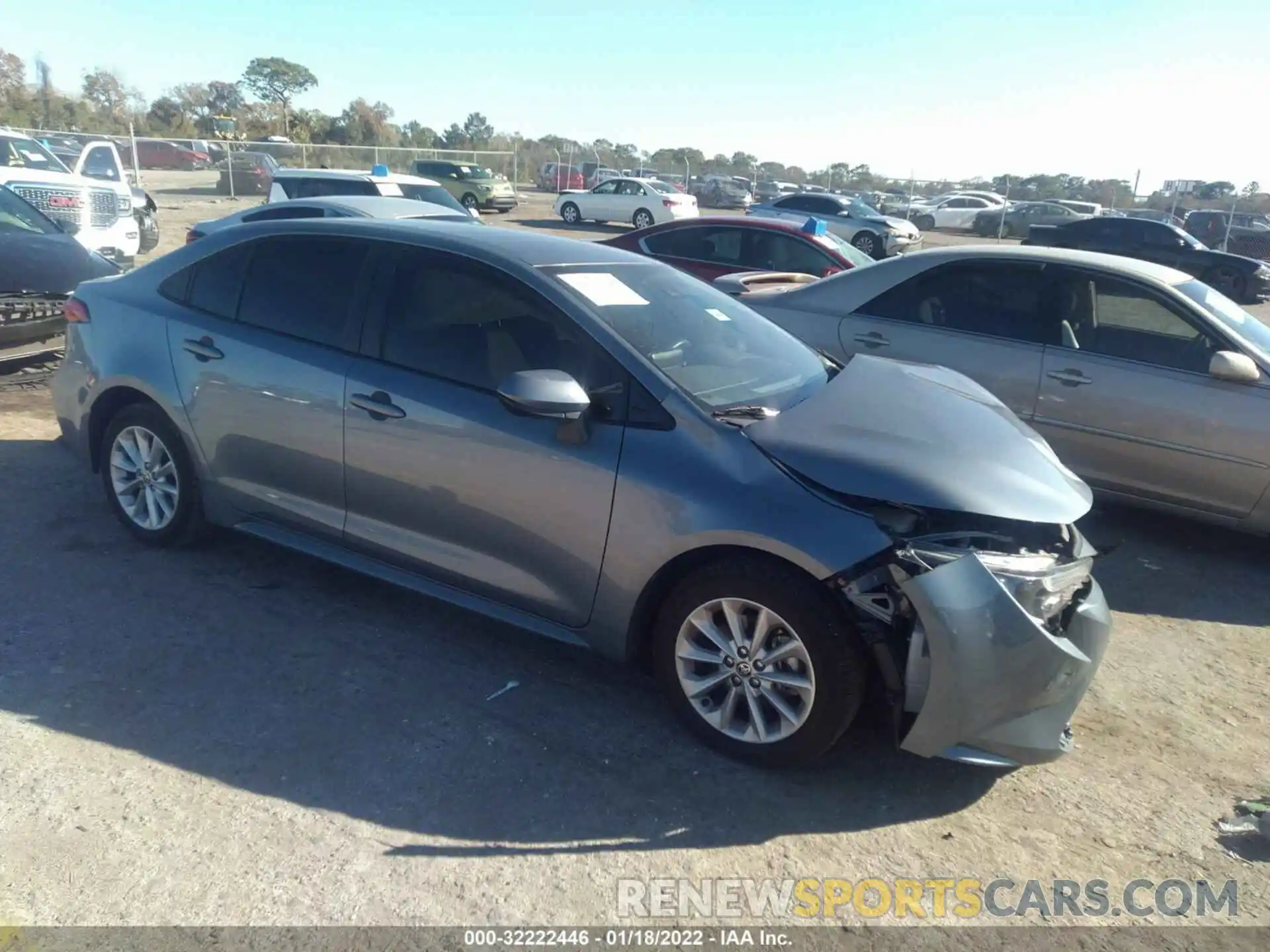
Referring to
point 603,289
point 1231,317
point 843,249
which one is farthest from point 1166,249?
point 603,289

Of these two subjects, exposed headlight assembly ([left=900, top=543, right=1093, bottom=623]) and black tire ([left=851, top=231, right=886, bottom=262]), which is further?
black tire ([left=851, top=231, right=886, bottom=262])

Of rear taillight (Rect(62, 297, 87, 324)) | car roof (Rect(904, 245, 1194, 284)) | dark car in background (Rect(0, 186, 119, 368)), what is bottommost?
dark car in background (Rect(0, 186, 119, 368))

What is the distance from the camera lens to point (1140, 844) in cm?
309

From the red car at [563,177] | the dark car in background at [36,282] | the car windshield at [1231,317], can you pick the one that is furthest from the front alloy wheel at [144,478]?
the red car at [563,177]

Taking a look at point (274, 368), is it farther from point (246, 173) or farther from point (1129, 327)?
point (246, 173)

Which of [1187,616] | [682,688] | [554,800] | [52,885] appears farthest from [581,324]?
[1187,616]

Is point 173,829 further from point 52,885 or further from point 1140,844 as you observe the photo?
point 1140,844

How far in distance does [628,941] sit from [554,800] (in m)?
0.62

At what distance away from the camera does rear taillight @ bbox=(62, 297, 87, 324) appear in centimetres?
490

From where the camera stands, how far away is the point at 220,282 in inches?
179

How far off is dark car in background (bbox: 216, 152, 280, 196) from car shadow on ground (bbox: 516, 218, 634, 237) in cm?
836

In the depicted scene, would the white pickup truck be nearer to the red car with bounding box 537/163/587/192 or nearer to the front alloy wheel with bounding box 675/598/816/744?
the front alloy wheel with bounding box 675/598/816/744

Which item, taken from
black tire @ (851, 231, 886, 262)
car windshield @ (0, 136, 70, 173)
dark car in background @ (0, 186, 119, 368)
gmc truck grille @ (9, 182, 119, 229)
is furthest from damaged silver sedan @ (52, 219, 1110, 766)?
black tire @ (851, 231, 886, 262)

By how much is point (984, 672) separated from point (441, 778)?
5.84 feet
